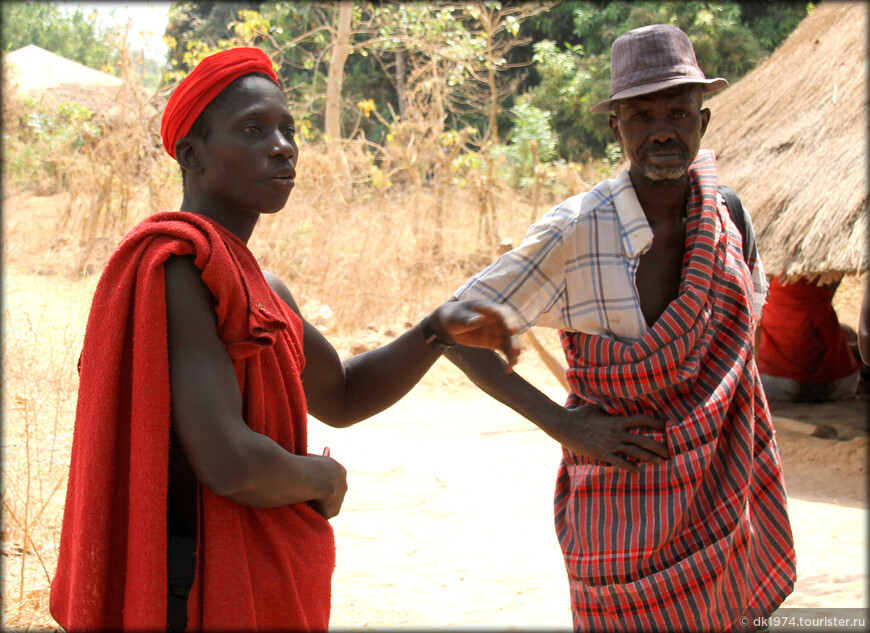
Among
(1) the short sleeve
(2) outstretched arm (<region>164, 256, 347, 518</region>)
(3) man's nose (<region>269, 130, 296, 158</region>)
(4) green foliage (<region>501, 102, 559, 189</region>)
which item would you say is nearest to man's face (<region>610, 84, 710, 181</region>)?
(1) the short sleeve

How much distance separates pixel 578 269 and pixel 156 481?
111 cm

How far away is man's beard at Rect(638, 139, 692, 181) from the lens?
2072 millimetres

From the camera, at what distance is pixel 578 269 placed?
82.4 inches

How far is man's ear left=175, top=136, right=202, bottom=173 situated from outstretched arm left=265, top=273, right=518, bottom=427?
1.41ft

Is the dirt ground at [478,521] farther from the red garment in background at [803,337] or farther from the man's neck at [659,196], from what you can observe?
the man's neck at [659,196]

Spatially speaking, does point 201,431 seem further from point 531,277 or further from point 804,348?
point 804,348

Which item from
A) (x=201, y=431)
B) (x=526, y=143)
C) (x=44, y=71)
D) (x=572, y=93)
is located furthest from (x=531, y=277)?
(x=44, y=71)

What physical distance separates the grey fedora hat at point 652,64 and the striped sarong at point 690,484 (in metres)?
0.30

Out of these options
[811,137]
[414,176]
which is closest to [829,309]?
[811,137]

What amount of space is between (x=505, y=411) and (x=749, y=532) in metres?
5.18

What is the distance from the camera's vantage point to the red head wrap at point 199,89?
164cm

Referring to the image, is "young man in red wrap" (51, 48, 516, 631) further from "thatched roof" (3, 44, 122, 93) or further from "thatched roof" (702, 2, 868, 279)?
"thatched roof" (3, 44, 122, 93)

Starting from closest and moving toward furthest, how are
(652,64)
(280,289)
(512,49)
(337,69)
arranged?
(280,289), (652,64), (337,69), (512,49)

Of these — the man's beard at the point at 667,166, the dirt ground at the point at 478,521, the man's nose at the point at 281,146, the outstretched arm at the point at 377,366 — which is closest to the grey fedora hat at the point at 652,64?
the man's beard at the point at 667,166
